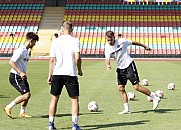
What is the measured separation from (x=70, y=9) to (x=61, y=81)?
140 feet

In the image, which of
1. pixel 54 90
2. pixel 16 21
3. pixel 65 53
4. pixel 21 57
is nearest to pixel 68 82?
pixel 54 90

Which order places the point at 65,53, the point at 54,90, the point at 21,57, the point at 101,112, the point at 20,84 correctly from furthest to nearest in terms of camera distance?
1. the point at 101,112
2. the point at 20,84
3. the point at 21,57
4. the point at 54,90
5. the point at 65,53

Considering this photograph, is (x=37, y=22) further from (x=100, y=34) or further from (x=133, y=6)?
(x=133, y=6)

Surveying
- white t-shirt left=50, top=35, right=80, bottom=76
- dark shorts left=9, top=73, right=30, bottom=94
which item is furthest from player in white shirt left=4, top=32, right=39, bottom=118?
white t-shirt left=50, top=35, right=80, bottom=76

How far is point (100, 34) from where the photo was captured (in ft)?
154

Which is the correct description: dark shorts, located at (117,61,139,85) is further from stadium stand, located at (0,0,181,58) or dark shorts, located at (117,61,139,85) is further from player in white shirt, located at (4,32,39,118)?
stadium stand, located at (0,0,181,58)

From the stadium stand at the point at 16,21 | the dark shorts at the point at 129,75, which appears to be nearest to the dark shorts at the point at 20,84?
the dark shorts at the point at 129,75

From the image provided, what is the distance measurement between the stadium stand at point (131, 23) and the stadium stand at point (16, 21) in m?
3.48

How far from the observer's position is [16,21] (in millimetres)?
49469

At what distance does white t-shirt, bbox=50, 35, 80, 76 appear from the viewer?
884 cm

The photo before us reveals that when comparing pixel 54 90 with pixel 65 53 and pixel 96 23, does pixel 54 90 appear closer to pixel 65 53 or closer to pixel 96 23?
pixel 65 53

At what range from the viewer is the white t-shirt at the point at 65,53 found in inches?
348

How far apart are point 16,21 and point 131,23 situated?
39.7ft

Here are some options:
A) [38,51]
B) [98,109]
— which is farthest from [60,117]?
[38,51]
